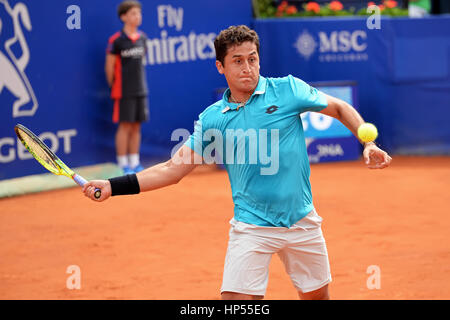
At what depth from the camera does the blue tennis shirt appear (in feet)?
12.2

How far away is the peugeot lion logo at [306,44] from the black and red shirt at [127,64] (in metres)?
2.67

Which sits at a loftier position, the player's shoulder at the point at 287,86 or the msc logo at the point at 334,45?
the msc logo at the point at 334,45

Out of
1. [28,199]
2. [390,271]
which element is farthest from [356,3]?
[390,271]

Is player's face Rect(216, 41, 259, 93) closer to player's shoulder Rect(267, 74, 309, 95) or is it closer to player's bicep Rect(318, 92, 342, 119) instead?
player's shoulder Rect(267, 74, 309, 95)

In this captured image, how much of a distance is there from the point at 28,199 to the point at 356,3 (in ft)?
26.5

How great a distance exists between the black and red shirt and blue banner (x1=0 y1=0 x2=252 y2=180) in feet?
1.03

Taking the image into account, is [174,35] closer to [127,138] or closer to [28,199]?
[127,138]

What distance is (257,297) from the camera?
3.70 metres

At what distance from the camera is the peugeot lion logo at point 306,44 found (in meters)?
11.5
